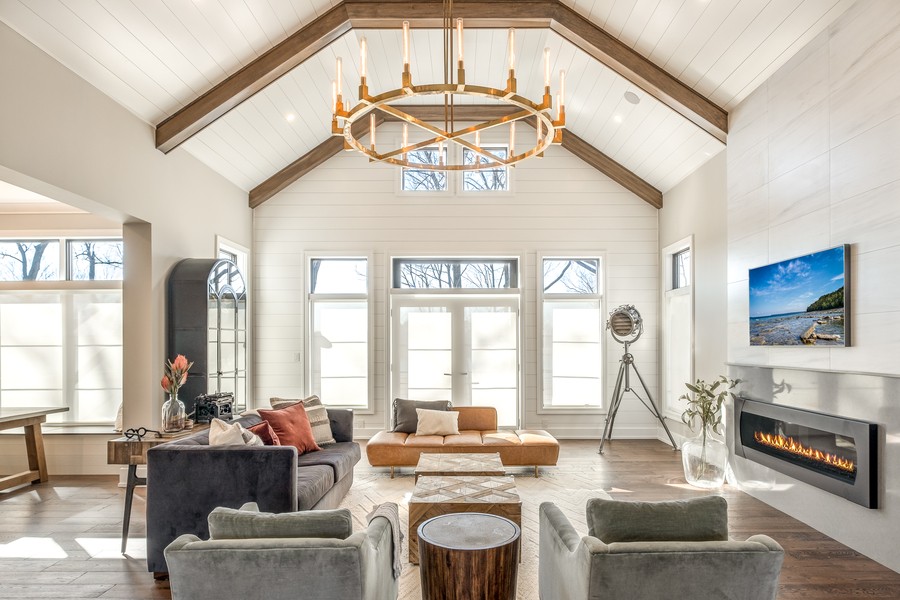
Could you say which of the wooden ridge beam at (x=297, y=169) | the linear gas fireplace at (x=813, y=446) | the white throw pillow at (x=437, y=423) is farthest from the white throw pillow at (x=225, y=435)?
the wooden ridge beam at (x=297, y=169)

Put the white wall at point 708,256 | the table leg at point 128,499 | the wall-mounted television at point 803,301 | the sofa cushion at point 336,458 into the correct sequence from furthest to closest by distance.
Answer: the white wall at point 708,256
the sofa cushion at point 336,458
the wall-mounted television at point 803,301
the table leg at point 128,499

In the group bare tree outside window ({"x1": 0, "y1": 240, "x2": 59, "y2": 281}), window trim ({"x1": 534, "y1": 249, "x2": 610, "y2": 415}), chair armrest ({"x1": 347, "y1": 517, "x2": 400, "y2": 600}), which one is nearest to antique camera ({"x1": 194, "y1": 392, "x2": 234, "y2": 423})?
Answer: bare tree outside window ({"x1": 0, "y1": 240, "x2": 59, "y2": 281})

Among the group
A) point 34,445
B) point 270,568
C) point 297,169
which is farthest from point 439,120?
point 270,568

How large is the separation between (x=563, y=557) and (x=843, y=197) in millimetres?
3060

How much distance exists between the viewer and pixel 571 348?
7.60 metres

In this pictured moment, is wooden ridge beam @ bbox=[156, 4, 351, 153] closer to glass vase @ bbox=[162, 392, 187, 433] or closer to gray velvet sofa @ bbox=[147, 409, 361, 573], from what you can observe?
glass vase @ bbox=[162, 392, 187, 433]

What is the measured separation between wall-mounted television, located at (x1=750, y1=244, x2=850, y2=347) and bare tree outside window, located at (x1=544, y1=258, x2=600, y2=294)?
290 cm

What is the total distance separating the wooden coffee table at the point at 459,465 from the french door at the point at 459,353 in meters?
2.78

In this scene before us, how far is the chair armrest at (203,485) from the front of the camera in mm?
3232

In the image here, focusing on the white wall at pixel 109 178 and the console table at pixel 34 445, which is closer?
the white wall at pixel 109 178

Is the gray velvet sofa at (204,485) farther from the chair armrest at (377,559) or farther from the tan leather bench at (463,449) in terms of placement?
the tan leather bench at (463,449)

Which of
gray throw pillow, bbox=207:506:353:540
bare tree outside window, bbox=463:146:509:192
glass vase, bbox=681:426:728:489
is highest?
bare tree outside window, bbox=463:146:509:192

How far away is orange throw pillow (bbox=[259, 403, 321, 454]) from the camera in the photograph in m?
4.54

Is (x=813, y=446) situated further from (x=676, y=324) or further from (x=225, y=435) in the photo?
(x=225, y=435)
